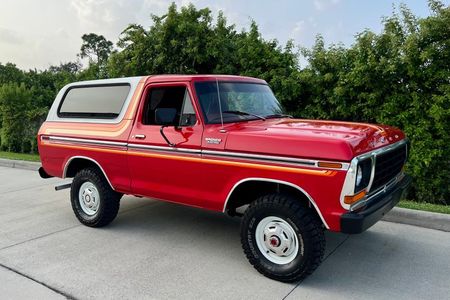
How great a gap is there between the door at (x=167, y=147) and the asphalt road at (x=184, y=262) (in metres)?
0.69

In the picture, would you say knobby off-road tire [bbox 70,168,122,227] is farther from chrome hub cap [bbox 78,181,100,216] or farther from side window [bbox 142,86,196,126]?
side window [bbox 142,86,196,126]

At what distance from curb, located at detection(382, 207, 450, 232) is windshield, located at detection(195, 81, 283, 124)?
2185 mm

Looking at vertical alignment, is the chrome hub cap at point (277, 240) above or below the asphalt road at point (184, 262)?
above

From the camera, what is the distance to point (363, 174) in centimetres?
336

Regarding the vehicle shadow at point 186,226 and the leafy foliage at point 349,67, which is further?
the leafy foliage at point 349,67

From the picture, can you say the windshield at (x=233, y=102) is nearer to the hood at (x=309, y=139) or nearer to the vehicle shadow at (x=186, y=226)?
the hood at (x=309, y=139)

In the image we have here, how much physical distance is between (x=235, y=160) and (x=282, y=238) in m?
0.87

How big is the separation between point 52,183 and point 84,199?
3.34 meters

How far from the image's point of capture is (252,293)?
3498 mm

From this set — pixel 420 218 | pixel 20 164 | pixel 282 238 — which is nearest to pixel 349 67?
pixel 420 218

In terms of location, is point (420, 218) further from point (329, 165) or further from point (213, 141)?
point (213, 141)

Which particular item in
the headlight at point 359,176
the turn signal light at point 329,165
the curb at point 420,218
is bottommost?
the curb at point 420,218

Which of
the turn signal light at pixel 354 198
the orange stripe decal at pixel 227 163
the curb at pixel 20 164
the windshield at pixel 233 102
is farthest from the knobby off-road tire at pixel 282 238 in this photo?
the curb at pixel 20 164

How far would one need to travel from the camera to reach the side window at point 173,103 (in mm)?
4262
